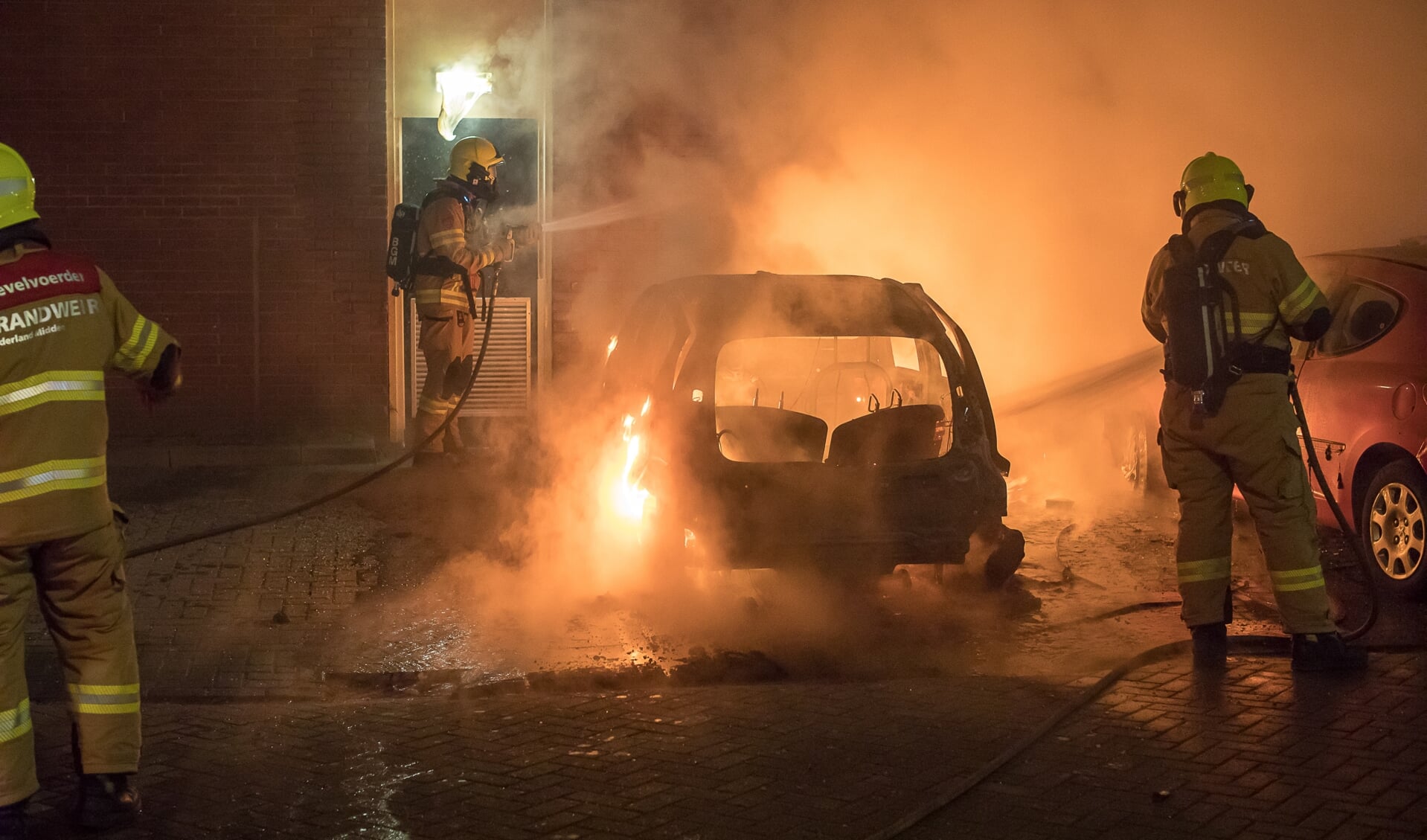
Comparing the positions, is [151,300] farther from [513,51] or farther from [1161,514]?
[1161,514]

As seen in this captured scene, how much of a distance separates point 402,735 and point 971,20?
7.41m

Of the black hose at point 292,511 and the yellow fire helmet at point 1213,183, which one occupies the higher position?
the yellow fire helmet at point 1213,183

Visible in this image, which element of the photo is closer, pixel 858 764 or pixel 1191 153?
pixel 858 764

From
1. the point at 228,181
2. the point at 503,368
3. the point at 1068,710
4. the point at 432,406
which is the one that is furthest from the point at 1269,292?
the point at 228,181

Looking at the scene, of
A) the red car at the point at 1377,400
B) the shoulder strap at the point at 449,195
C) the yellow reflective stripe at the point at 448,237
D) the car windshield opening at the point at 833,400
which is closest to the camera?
the car windshield opening at the point at 833,400

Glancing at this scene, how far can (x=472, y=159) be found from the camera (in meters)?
8.99

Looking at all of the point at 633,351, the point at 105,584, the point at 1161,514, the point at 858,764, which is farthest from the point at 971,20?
the point at 105,584

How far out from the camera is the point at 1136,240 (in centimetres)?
1061

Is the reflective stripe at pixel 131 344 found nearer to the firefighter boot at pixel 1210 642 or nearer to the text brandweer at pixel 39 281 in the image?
the text brandweer at pixel 39 281

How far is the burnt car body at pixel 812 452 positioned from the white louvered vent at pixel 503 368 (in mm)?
4358

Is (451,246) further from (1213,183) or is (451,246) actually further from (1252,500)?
(1252,500)

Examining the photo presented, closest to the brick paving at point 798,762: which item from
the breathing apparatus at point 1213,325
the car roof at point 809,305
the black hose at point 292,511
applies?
the breathing apparatus at point 1213,325

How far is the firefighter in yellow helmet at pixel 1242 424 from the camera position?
5.39 meters

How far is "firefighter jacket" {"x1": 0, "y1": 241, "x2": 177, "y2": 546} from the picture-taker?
12.3 ft
